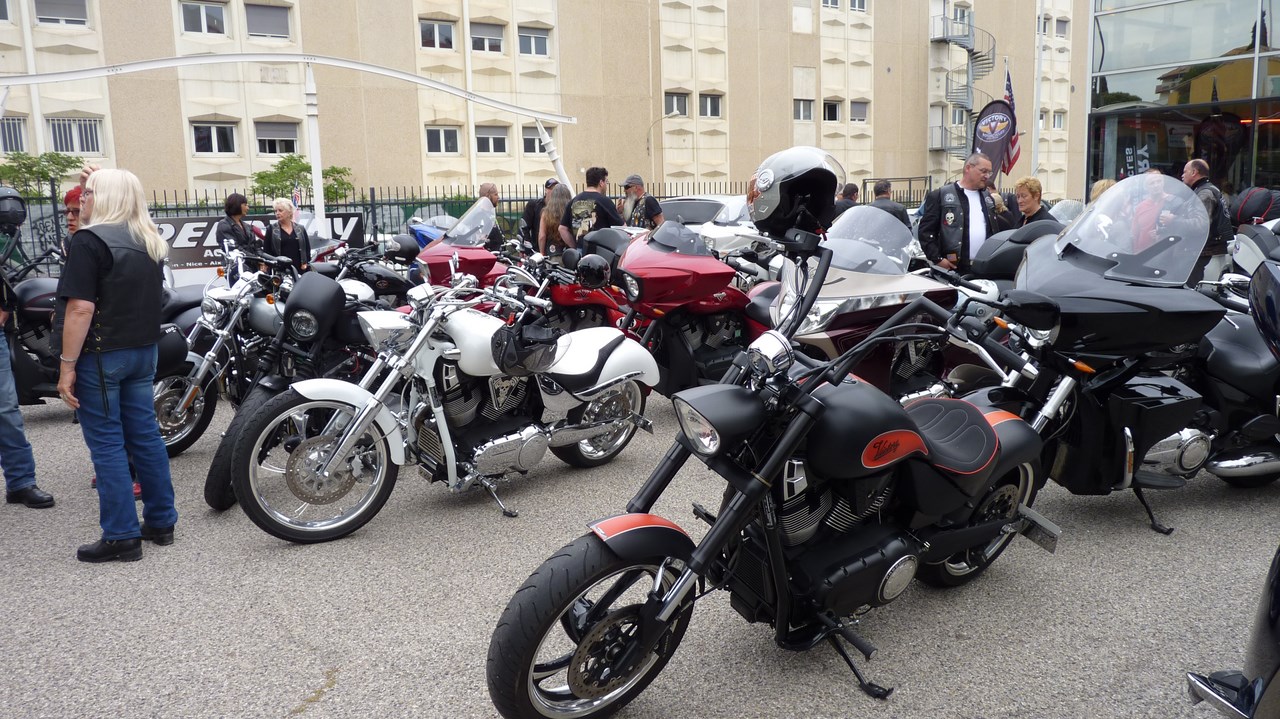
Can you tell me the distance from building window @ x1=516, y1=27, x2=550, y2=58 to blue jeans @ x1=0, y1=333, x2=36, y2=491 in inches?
1184

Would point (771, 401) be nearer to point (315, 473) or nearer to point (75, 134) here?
point (315, 473)

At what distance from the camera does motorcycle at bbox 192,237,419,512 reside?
193 inches

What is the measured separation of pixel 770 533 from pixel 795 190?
5.27 feet

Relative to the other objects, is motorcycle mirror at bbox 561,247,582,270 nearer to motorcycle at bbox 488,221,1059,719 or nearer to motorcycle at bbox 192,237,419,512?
motorcycle at bbox 192,237,419,512

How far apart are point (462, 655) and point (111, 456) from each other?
212cm

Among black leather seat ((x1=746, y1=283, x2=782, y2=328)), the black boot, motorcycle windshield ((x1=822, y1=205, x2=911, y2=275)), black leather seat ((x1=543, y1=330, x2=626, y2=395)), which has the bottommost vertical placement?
the black boot

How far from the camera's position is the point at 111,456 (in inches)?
169

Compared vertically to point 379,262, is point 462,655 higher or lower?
lower

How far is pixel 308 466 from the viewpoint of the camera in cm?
439

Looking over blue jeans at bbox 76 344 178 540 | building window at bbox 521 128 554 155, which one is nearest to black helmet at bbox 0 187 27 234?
blue jeans at bbox 76 344 178 540

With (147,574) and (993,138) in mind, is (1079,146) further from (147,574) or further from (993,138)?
(147,574)

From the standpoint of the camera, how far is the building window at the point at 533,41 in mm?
33281

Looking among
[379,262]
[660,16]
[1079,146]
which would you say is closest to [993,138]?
[379,262]

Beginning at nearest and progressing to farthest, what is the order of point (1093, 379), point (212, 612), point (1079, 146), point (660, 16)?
point (212, 612) → point (1093, 379) → point (660, 16) → point (1079, 146)
